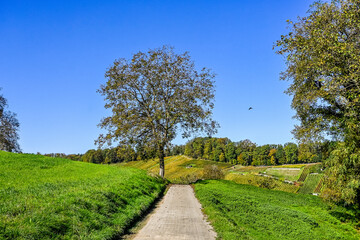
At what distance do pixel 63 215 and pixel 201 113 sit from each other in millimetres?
22550

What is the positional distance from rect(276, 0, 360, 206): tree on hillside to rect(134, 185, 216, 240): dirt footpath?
32.3ft

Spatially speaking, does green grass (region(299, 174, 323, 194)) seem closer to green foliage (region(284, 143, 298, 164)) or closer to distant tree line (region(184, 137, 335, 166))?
distant tree line (region(184, 137, 335, 166))

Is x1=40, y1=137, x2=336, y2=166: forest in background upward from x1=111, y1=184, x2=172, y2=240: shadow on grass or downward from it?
upward

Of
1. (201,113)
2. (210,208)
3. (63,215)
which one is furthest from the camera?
(201,113)

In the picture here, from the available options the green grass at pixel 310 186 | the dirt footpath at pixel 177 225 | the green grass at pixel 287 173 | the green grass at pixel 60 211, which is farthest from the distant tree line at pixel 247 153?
the green grass at pixel 60 211

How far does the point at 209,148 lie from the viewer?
7057 inches

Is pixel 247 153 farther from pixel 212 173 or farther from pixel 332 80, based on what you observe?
pixel 332 80

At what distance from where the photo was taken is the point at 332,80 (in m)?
14.9

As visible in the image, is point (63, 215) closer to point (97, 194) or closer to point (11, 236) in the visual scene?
point (11, 236)

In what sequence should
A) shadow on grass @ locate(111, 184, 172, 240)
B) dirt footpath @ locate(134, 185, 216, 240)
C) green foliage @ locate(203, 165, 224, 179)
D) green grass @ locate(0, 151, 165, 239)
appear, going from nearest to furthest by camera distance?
green grass @ locate(0, 151, 165, 239) < shadow on grass @ locate(111, 184, 172, 240) < dirt footpath @ locate(134, 185, 216, 240) < green foliage @ locate(203, 165, 224, 179)

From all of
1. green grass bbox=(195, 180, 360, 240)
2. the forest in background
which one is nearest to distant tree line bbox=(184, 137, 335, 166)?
the forest in background

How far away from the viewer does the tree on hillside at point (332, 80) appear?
15.5 metres

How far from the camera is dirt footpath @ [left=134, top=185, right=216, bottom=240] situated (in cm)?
960

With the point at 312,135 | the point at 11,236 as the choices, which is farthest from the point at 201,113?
the point at 11,236
